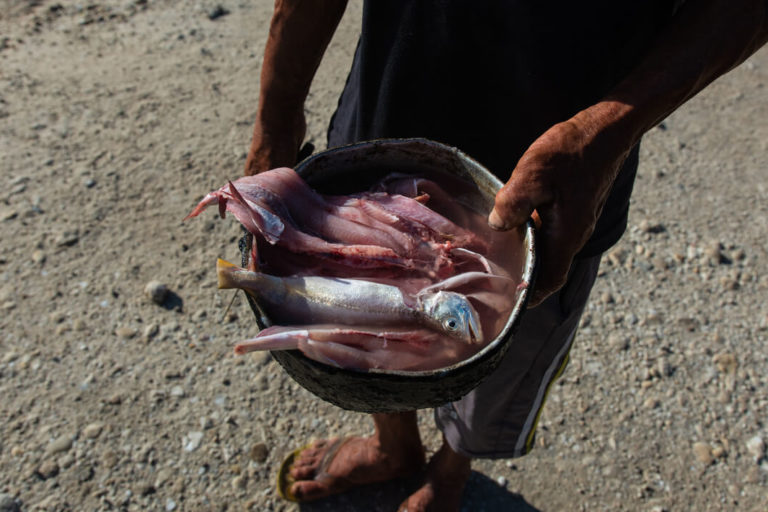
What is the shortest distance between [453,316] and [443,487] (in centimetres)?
148

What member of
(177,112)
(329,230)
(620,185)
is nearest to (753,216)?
(620,185)

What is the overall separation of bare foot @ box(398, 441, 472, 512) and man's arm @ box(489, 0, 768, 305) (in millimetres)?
1297

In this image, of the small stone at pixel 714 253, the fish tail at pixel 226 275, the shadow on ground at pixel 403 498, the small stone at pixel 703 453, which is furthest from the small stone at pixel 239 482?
the small stone at pixel 714 253

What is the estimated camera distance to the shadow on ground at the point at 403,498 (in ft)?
8.70

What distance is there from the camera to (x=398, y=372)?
116 cm

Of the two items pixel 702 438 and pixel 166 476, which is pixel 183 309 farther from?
pixel 702 438

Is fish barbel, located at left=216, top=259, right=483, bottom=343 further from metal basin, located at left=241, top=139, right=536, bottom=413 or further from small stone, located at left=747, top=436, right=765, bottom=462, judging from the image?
small stone, located at left=747, top=436, right=765, bottom=462

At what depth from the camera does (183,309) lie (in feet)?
10.8

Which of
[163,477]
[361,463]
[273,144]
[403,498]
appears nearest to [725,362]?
[403,498]

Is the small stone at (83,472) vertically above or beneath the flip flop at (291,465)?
beneath

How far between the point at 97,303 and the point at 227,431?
1.10 m

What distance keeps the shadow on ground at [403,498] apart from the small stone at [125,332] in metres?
1.29

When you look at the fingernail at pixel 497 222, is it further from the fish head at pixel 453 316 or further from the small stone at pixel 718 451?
the small stone at pixel 718 451

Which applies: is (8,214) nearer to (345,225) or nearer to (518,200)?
(345,225)
